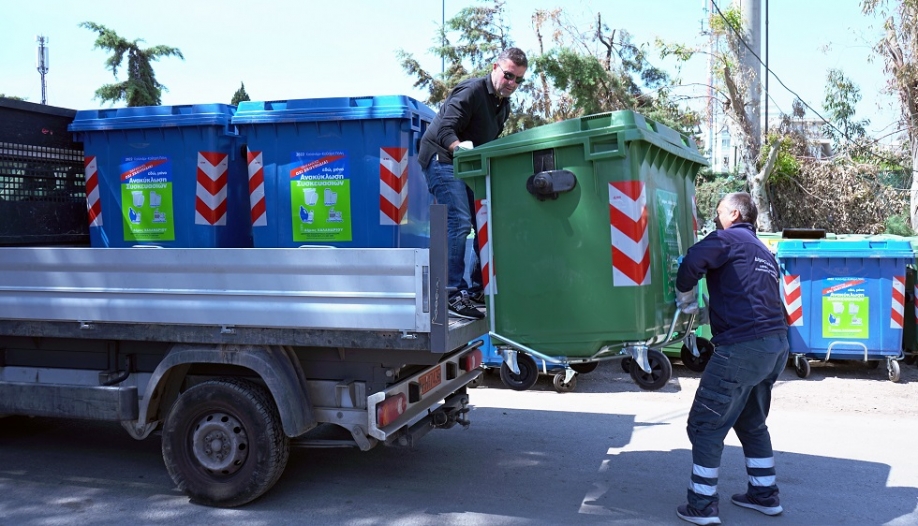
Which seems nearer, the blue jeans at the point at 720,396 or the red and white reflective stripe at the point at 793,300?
the blue jeans at the point at 720,396

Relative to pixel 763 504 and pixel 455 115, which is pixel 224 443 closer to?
pixel 455 115

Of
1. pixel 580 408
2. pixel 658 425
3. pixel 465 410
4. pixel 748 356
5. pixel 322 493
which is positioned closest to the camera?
pixel 748 356

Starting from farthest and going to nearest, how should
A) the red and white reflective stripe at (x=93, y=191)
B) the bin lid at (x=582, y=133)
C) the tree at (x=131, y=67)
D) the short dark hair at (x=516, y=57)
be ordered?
the tree at (x=131, y=67)
the red and white reflective stripe at (x=93, y=191)
the short dark hair at (x=516, y=57)
the bin lid at (x=582, y=133)

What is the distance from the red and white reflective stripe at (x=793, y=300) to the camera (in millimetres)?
8344

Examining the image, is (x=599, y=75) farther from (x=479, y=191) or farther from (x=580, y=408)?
(x=479, y=191)

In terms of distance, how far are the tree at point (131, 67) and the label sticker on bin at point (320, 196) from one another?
12.5 m

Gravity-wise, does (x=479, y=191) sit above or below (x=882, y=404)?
above

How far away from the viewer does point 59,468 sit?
17.2 feet

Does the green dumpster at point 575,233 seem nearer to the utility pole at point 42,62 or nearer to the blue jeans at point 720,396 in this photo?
the blue jeans at point 720,396

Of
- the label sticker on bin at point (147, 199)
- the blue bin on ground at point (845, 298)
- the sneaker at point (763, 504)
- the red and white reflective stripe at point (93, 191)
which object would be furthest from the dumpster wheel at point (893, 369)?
the red and white reflective stripe at point (93, 191)

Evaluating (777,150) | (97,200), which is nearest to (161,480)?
(97,200)

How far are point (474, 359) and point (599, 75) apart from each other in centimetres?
1113

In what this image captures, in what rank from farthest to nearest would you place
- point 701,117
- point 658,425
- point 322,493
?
1. point 701,117
2. point 658,425
3. point 322,493

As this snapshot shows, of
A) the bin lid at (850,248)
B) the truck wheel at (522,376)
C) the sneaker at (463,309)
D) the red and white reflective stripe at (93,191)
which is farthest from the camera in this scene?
the bin lid at (850,248)
